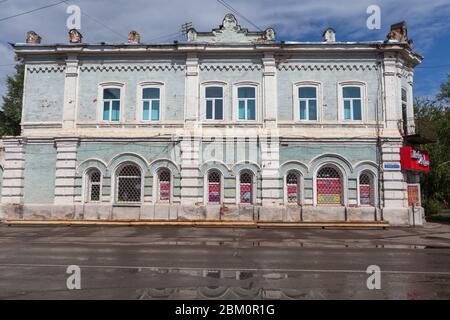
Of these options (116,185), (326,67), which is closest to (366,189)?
(326,67)

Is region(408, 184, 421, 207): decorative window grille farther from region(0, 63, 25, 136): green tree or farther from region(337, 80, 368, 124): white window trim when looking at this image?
region(0, 63, 25, 136): green tree

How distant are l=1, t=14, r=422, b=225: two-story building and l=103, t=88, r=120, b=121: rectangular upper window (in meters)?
0.06

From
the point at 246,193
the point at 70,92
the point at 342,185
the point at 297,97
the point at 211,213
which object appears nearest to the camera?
the point at 211,213

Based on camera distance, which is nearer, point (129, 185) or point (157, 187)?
point (157, 187)

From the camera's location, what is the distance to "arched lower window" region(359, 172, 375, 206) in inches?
756

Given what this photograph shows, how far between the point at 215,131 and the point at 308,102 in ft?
16.8

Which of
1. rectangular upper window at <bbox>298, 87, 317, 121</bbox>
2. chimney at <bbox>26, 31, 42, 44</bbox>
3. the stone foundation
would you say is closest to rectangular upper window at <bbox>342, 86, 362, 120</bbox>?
rectangular upper window at <bbox>298, 87, 317, 121</bbox>

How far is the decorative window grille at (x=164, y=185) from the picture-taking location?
19.6 m

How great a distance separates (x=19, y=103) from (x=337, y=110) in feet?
90.1

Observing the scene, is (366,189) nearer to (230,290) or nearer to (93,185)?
(93,185)

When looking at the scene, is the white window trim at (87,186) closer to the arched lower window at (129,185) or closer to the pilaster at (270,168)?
the arched lower window at (129,185)

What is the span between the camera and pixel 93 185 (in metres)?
19.9

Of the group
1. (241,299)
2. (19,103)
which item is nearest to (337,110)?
(241,299)

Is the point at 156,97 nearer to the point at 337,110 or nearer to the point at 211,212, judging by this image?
the point at 211,212
